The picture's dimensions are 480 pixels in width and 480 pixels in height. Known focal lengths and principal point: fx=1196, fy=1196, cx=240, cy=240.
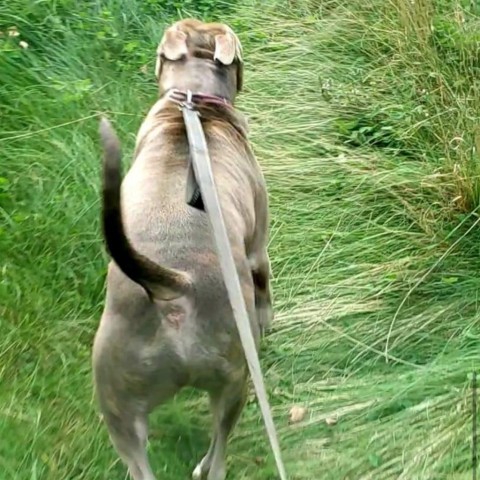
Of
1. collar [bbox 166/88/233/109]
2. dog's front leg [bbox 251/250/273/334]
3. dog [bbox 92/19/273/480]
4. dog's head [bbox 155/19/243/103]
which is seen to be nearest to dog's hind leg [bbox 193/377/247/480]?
dog [bbox 92/19/273/480]

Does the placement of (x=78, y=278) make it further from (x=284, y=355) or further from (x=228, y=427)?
(x=228, y=427)

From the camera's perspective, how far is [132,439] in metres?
3.12

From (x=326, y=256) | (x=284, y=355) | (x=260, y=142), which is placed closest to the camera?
(x=284, y=355)

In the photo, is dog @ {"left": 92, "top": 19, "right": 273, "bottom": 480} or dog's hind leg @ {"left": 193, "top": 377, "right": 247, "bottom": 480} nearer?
dog @ {"left": 92, "top": 19, "right": 273, "bottom": 480}

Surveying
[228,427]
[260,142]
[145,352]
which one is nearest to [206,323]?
[145,352]

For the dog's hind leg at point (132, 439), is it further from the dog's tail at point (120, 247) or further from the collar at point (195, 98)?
the collar at point (195, 98)

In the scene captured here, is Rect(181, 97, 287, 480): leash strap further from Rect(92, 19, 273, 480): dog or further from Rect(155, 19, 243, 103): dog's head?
Rect(155, 19, 243, 103): dog's head

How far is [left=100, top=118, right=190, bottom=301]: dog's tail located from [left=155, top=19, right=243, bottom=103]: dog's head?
49.5 inches

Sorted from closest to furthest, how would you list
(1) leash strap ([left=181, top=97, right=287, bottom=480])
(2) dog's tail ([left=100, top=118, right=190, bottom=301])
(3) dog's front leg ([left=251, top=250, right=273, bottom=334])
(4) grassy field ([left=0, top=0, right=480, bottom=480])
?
1. (2) dog's tail ([left=100, top=118, right=190, bottom=301])
2. (1) leash strap ([left=181, top=97, right=287, bottom=480])
3. (4) grassy field ([left=0, top=0, right=480, bottom=480])
4. (3) dog's front leg ([left=251, top=250, right=273, bottom=334])

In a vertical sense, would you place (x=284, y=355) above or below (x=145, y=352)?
below

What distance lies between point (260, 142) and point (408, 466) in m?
2.20

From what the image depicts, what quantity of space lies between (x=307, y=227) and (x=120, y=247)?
2.15 m

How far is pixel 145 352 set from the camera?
296cm

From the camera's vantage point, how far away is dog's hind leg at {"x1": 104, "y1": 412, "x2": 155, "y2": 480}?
309 centimetres
